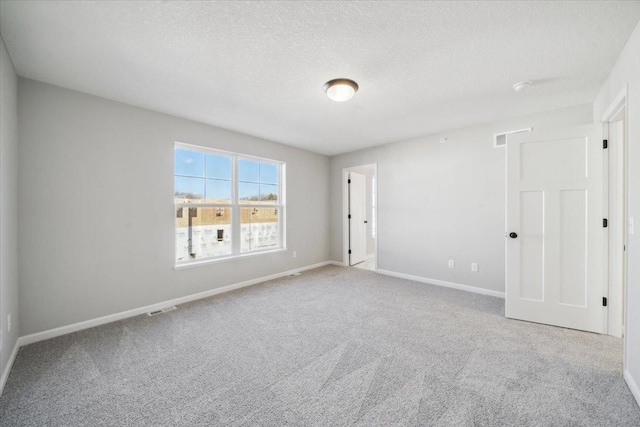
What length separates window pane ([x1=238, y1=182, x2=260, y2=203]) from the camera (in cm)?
435

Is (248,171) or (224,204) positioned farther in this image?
(248,171)

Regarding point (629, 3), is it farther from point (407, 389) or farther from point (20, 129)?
point (20, 129)

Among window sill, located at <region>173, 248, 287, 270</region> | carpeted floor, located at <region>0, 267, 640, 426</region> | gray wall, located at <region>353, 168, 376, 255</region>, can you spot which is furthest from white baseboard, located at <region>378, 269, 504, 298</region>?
window sill, located at <region>173, 248, 287, 270</region>

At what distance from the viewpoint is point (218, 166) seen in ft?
13.3

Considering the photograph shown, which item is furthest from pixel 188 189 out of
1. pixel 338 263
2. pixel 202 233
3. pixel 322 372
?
pixel 338 263

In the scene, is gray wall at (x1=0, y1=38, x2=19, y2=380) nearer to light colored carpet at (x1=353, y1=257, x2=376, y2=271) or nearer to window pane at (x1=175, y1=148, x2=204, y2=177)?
window pane at (x1=175, y1=148, x2=204, y2=177)

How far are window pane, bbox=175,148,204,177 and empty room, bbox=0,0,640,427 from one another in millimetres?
31

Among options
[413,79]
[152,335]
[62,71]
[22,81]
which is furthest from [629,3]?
[22,81]

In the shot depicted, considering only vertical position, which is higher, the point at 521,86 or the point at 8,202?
the point at 521,86

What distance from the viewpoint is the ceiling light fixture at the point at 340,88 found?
2.47 metres

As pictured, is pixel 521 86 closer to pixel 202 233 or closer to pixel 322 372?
pixel 322 372

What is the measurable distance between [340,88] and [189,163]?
2.44 metres

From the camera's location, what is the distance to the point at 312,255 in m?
5.56

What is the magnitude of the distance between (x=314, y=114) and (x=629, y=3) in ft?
8.77
